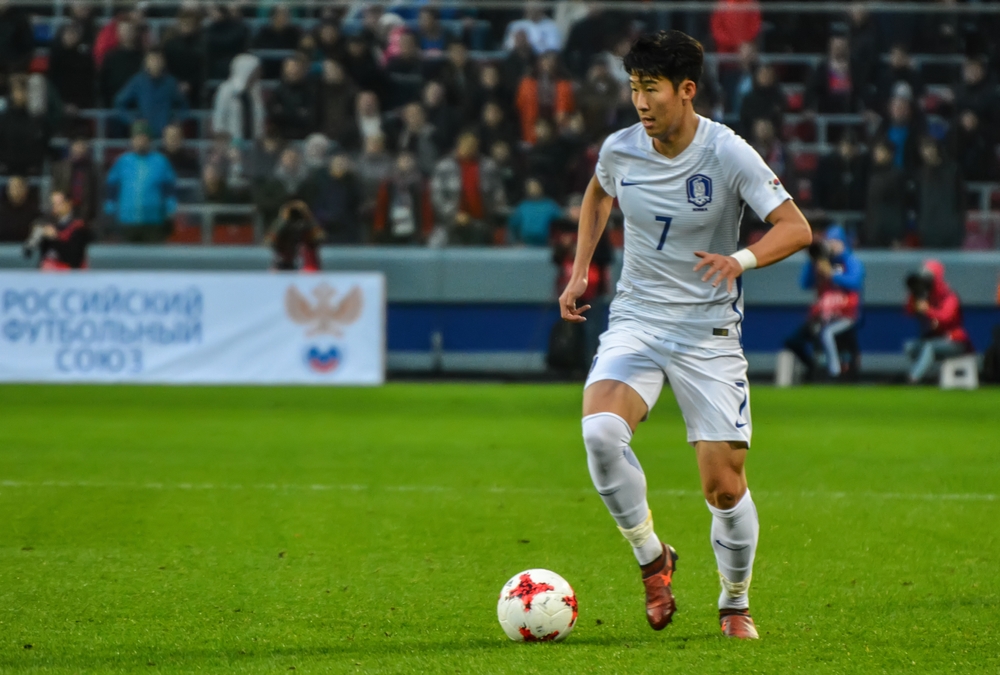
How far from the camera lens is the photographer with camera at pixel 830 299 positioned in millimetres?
15680

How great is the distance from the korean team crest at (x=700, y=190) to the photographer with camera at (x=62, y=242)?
41.3ft

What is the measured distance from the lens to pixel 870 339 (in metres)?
17.5

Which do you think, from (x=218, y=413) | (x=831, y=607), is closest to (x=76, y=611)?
(x=831, y=607)

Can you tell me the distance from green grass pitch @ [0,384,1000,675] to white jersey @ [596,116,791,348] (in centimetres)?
108

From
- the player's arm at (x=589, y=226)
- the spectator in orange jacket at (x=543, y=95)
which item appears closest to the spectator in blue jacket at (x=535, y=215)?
the spectator in orange jacket at (x=543, y=95)

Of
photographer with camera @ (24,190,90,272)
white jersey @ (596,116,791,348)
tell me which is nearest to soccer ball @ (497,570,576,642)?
white jersey @ (596,116,791,348)

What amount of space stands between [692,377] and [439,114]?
13208 mm

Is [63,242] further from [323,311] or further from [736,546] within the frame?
[736,546]

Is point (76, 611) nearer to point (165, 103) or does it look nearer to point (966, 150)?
point (165, 103)

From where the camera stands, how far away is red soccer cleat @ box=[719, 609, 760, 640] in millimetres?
4727

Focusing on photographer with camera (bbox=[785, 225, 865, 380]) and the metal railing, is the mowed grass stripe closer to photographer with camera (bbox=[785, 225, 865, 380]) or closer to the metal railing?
photographer with camera (bbox=[785, 225, 865, 380])

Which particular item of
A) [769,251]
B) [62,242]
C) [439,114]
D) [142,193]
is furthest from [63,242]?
[769,251]

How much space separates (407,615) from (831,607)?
1585 millimetres

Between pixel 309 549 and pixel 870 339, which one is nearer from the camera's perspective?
pixel 309 549
